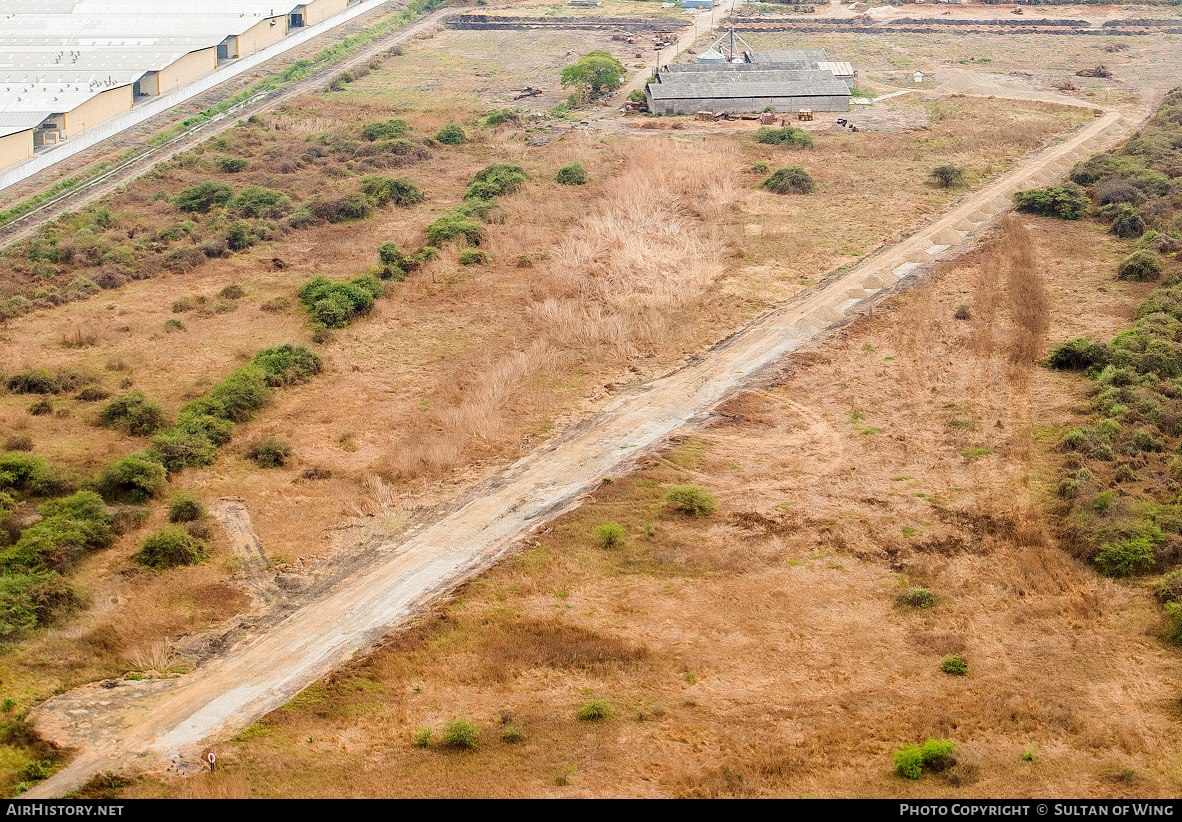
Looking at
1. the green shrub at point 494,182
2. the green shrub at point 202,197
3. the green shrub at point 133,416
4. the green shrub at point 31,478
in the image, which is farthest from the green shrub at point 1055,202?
the green shrub at point 31,478

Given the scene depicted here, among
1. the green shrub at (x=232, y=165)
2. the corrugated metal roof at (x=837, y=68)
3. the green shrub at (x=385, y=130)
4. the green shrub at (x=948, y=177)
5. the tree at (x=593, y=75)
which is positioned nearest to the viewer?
the green shrub at (x=948, y=177)

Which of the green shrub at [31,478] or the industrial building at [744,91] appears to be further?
the industrial building at [744,91]

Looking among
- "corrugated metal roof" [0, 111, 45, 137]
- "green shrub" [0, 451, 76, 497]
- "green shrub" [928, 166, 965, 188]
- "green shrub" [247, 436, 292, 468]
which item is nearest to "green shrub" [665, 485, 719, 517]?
"green shrub" [247, 436, 292, 468]

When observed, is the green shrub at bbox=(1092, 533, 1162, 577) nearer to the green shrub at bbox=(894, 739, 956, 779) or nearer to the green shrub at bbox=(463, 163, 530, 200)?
the green shrub at bbox=(894, 739, 956, 779)

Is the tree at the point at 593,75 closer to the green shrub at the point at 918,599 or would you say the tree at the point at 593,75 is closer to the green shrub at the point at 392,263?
the green shrub at the point at 392,263

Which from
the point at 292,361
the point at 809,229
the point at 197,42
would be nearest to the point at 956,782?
the point at 292,361

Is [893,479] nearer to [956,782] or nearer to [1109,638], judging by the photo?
[1109,638]

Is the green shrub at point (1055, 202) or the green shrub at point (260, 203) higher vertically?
the green shrub at point (1055, 202)

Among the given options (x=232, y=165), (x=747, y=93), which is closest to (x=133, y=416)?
(x=232, y=165)
